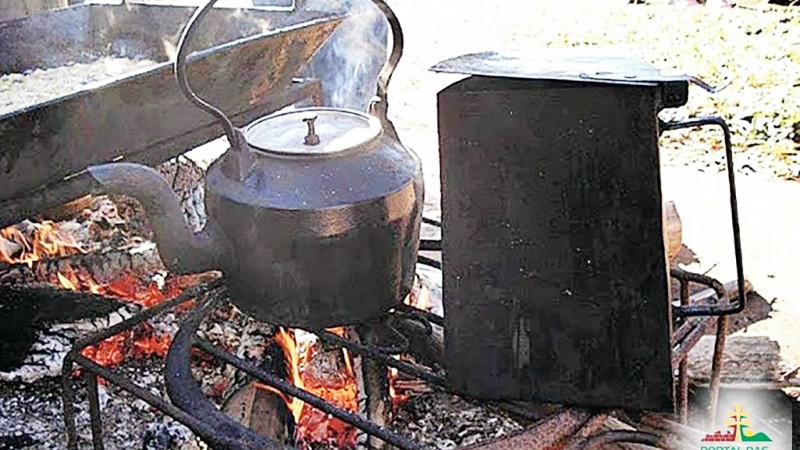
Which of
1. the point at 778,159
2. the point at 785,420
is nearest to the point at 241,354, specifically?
the point at 785,420

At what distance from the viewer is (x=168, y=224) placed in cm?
178

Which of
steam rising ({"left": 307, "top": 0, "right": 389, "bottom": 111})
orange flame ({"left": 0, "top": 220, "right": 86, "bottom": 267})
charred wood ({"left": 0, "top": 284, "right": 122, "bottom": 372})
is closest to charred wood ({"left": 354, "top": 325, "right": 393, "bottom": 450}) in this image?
charred wood ({"left": 0, "top": 284, "right": 122, "bottom": 372})

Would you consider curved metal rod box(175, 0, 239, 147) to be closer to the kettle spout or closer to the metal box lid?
the kettle spout

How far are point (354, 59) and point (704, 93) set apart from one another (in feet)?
9.21

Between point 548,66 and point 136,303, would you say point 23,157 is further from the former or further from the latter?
point 548,66

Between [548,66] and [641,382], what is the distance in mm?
634

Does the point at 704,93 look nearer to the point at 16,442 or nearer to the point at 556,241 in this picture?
the point at 556,241

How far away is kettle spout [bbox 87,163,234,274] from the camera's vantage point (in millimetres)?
1713

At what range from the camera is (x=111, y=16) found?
3.62 m

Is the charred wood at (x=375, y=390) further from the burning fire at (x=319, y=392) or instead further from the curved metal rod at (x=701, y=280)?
the curved metal rod at (x=701, y=280)

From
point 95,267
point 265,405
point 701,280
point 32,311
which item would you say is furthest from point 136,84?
point 701,280

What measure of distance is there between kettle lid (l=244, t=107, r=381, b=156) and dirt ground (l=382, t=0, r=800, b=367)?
0.26m

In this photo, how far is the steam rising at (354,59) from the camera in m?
4.37

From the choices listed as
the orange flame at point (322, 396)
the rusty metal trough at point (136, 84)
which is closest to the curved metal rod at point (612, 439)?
the orange flame at point (322, 396)
